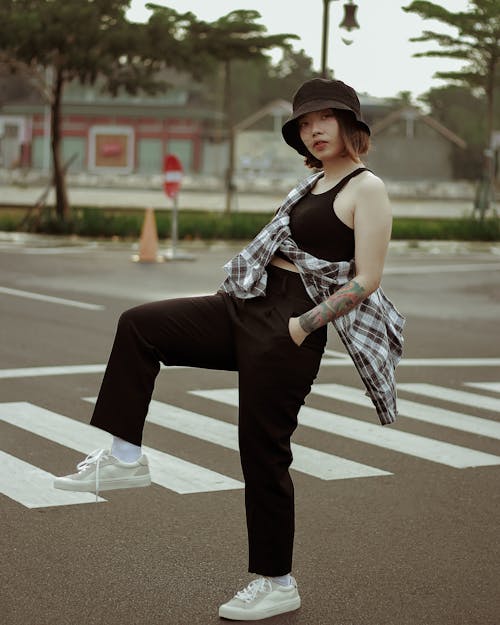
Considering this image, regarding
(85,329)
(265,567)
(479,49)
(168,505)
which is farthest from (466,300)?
(479,49)

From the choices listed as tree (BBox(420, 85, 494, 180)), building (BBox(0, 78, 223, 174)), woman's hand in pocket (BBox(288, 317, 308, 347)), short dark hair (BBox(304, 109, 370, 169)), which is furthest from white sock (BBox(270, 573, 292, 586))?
building (BBox(0, 78, 223, 174))

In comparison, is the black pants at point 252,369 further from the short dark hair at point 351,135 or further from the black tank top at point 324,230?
the short dark hair at point 351,135

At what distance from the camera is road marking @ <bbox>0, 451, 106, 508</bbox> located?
245 inches

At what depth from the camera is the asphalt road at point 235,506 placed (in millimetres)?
4871

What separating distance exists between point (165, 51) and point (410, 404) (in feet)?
85.2

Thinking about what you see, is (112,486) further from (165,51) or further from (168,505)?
(165,51)

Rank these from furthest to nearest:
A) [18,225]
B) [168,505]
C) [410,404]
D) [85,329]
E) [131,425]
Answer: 1. [18,225]
2. [85,329]
3. [410,404]
4. [168,505]
5. [131,425]

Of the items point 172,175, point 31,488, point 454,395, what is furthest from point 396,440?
point 172,175

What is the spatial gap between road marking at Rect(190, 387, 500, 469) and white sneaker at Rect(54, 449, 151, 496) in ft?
10.2

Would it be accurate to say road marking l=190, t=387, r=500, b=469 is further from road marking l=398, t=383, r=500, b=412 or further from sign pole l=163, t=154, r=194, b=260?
sign pole l=163, t=154, r=194, b=260

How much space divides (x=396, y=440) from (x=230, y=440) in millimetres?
1023

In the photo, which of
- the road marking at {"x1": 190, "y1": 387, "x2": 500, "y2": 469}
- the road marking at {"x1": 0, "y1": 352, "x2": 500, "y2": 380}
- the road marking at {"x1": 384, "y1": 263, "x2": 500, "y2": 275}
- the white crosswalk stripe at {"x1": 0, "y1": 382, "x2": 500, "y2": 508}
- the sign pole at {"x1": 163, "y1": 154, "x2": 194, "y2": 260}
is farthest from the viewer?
the sign pole at {"x1": 163, "y1": 154, "x2": 194, "y2": 260}

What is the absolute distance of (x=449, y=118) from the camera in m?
110

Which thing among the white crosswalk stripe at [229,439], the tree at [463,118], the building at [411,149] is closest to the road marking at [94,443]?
the white crosswalk stripe at [229,439]
